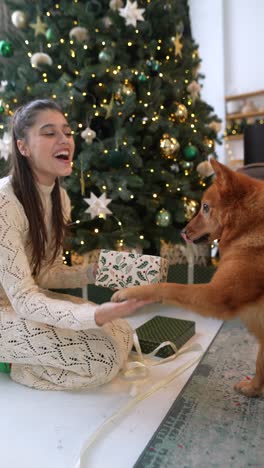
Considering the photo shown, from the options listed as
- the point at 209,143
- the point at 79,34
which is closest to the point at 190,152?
the point at 209,143

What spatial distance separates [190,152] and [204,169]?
157 millimetres

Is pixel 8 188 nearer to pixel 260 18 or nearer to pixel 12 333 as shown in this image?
pixel 12 333

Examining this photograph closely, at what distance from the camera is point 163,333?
1733 millimetres

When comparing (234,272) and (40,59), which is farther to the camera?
(40,59)

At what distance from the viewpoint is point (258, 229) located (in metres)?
1.14

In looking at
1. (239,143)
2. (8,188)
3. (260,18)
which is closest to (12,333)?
(8,188)

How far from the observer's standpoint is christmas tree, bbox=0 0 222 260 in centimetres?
219

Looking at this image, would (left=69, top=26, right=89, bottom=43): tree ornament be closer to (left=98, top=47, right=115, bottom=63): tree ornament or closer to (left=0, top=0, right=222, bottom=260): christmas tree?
(left=0, top=0, right=222, bottom=260): christmas tree

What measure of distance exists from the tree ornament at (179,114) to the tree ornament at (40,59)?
0.91 meters

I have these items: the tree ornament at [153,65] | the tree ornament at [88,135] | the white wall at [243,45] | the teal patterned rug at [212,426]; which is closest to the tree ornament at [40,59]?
the tree ornament at [88,135]

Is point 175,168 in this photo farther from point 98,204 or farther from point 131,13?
point 131,13

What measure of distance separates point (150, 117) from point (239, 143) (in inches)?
92.5

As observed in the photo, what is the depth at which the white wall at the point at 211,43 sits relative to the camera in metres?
4.18

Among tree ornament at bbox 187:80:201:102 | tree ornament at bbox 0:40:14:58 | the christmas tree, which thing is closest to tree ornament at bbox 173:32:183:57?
the christmas tree
